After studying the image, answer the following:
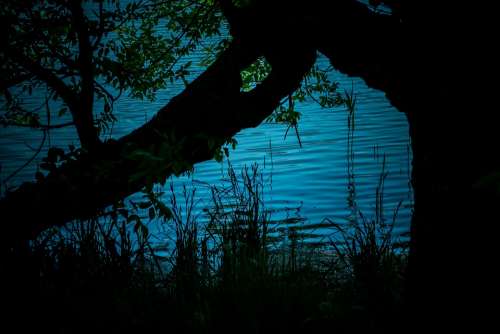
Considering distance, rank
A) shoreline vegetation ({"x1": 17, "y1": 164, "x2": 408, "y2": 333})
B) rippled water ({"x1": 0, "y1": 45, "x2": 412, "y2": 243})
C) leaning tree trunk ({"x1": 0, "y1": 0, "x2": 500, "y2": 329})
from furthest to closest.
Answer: rippled water ({"x1": 0, "y1": 45, "x2": 412, "y2": 243}) → shoreline vegetation ({"x1": 17, "y1": 164, "x2": 408, "y2": 333}) → leaning tree trunk ({"x1": 0, "y1": 0, "x2": 500, "y2": 329})

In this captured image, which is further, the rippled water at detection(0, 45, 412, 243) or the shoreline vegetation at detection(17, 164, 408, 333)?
the rippled water at detection(0, 45, 412, 243)

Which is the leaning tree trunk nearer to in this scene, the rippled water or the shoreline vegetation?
the shoreline vegetation

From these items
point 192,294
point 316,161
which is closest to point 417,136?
point 192,294

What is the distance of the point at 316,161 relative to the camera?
1257 centimetres

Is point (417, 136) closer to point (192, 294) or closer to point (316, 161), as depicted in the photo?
point (192, 294)

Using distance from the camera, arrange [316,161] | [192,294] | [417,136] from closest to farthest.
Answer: [417,136] → [192,294] → [316,161]

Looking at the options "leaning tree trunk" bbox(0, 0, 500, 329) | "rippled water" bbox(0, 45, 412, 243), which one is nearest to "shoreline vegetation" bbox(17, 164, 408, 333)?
"leaning tree trunk" bbox(0, 0, 500, 329)

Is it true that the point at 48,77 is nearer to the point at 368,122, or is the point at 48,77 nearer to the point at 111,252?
the point at 111,252

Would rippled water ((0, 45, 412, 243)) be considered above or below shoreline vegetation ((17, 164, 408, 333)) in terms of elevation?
above

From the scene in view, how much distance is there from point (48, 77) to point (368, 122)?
43.7ft

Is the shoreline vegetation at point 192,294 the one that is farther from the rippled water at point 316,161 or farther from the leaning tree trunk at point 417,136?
the rippled water at point 316,161

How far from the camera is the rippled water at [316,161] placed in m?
9.53

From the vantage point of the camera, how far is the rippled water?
953 cm

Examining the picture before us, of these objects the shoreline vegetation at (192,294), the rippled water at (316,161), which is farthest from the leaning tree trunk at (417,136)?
the rippled water at (316,161)
